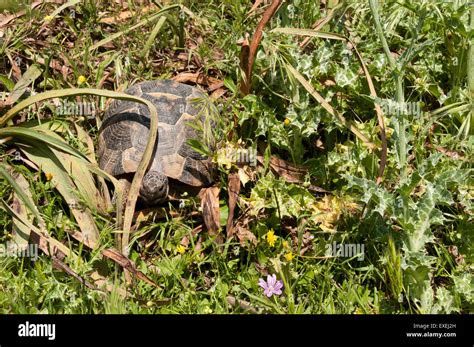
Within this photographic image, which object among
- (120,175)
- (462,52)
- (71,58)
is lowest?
(120,175)

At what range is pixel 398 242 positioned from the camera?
3.80 metres

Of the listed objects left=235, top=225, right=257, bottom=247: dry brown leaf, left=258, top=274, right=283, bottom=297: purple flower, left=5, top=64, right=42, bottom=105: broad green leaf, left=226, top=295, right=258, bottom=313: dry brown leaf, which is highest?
left=5, top=64, right=42, bottom=105: broad green leaf

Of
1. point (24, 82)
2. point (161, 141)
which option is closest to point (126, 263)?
point (161, 141)

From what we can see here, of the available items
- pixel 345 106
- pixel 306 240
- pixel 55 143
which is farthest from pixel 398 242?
pixel 55 143

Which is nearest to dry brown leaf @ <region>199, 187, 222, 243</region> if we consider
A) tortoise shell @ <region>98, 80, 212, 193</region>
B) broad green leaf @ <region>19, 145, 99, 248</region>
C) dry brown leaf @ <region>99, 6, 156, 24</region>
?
tortoise shell @ <region>98, 80, 212, 193</region>

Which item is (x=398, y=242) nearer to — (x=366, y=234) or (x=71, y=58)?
(x=366, y=234)

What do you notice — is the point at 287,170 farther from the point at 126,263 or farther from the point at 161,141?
the point at 126,263

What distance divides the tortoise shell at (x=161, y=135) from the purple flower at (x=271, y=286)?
102 centimetres

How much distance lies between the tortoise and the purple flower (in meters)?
0.99

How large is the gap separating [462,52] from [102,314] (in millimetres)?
2798

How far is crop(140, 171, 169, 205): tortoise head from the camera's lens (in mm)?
4301

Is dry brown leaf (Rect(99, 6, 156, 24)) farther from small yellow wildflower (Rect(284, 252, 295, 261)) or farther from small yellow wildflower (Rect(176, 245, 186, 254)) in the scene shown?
small yellow wildflower (Rect(284, 252, 295, 261))

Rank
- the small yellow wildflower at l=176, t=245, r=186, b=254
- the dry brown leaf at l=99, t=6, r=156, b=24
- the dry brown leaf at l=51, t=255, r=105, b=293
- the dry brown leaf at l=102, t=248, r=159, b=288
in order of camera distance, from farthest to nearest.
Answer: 1. the dry brown leaf at l=99, t=6, r=156, b=24
2. the small yellow wildflower at l=176, t=245, r=186, b=254
3. the dry brown leaf at l=102, t=248, r=159, b=288
4. the dry brown leaf at l=51, t=255, r=105, b=293

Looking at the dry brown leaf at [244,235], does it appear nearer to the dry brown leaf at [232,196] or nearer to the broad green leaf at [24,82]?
the dry brown leaf at [232,196]
